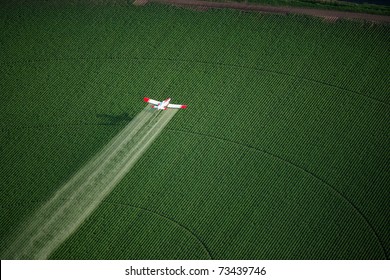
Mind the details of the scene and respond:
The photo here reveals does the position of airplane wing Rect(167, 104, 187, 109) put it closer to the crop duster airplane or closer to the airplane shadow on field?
the crop duster airplane

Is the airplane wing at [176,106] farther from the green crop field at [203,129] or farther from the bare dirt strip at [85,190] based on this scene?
the green crop field at [203,129]

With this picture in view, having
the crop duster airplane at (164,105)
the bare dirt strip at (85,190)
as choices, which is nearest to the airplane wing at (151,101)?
the crop duster airplane at (164,105)

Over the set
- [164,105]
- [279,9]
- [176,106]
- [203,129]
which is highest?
[279,9]

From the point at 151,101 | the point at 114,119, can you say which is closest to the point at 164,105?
the point at 151,101

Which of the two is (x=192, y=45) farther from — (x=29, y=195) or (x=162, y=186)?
(x=29, y=195)

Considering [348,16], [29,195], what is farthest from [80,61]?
[348,16]

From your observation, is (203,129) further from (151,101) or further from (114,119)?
(114,119)
